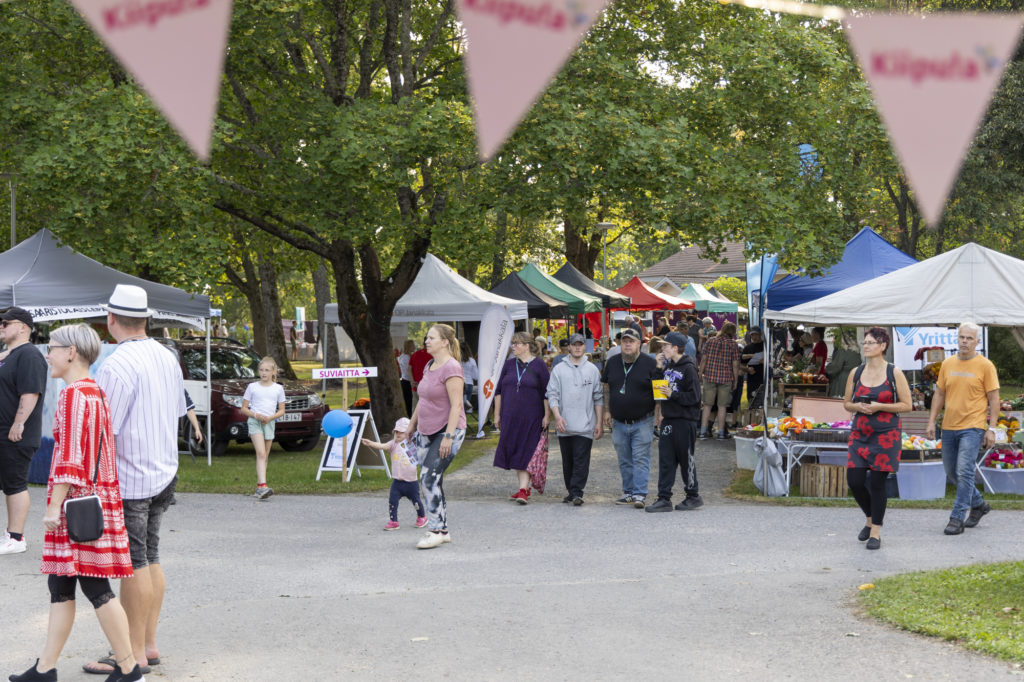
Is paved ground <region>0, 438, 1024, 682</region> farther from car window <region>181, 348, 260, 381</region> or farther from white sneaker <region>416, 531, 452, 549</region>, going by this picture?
car window <region>181, 348, 260, 381</region>

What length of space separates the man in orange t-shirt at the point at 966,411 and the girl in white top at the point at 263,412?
673cm

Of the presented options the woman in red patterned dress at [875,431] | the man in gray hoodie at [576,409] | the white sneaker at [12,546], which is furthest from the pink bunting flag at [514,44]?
the man in gray hoodie at [576,409]

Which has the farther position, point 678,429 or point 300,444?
point 300,444

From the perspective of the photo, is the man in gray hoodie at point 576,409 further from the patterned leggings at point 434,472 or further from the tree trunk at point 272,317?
the tree trunk at point 272,317

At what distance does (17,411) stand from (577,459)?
5.44 meters

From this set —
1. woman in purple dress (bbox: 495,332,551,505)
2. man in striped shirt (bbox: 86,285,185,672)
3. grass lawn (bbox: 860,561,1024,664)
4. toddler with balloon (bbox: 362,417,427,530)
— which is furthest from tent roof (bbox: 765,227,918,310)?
man in striped shirt (bbox: 86,285,185,672)

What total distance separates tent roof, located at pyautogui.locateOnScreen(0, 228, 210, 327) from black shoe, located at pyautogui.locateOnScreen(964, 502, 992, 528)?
1001 cm

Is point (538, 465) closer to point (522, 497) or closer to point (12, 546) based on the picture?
point (522, 497)

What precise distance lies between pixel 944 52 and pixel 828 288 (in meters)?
12.3

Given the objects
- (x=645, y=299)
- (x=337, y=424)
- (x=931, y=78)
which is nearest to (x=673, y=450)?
(x=337, y=424)

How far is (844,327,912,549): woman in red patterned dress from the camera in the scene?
8.80 meters

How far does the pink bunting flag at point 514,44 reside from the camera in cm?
566

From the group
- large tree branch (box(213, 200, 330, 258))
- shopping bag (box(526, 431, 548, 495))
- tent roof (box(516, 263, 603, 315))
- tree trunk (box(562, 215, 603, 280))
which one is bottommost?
shopping bag (box(526, 431, 548, 495))

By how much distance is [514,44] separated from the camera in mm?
5828
